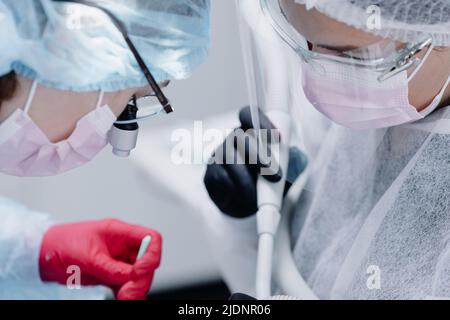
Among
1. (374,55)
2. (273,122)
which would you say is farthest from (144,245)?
(374,55)

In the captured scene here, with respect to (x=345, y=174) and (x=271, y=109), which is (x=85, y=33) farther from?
(x=345, y=174)

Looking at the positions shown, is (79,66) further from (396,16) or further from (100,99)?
(396,16)

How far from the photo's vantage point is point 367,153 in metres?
1.14

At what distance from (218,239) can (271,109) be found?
0.29 meters

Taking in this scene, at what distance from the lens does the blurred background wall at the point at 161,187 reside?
1344 millimetres

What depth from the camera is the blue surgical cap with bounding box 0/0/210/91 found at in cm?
86

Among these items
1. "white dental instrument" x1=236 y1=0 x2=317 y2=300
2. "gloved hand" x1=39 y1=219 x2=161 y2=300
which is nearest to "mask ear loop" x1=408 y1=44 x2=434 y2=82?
"white dental instrument" x1=236 y1=0 x2=317 y2=300

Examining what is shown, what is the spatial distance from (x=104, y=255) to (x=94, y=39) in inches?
17.3

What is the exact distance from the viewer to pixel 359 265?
1.06 meters

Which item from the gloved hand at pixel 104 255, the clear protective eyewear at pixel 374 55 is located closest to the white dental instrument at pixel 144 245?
the gloved hand at pixel 104 255

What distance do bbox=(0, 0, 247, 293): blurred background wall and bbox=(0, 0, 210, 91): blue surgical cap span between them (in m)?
0.22

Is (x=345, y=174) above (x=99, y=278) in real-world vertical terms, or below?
above

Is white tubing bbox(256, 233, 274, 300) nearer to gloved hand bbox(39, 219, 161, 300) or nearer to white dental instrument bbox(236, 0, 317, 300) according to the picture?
white dental instrument bbox(236, 0, 317, 300)

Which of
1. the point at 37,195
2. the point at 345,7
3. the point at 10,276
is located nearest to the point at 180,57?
the point at 345,7
